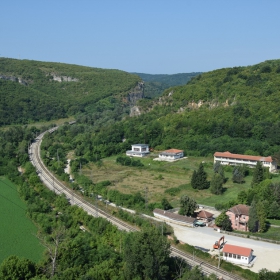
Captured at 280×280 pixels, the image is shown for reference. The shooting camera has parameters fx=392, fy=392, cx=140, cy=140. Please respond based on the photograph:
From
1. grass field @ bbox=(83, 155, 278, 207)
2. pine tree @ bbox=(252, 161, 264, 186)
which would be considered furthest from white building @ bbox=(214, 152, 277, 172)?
pine tree @ bbox=(252, 161, 264, 186)

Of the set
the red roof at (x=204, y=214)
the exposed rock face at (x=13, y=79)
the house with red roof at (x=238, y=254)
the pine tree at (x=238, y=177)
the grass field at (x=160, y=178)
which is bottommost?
the house with red roof at (x=238, y=254)

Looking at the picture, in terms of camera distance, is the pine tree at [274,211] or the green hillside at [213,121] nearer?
the pine tree at [274,211]

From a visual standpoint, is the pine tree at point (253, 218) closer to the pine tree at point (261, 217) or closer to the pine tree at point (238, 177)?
the pine tree at point (261, 217)

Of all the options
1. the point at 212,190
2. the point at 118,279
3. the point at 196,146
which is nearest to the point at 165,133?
the point at 196,146

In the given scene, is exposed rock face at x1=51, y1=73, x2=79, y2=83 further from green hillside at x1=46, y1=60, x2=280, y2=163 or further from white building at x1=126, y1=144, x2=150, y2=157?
white building at x1=126, y1=144, x2=150, y2=157

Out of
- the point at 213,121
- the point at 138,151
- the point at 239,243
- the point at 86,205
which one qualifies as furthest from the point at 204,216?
the point at 213,121

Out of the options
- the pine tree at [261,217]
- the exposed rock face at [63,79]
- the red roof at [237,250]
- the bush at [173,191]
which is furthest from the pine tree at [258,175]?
the exposed rock face at [63,79]

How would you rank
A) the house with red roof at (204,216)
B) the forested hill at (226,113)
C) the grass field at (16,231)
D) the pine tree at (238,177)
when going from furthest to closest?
the forested hill at (226,113) → the pine tree at (238,177) → the house with red roof at (204,216) → the grass field at (16,231)
